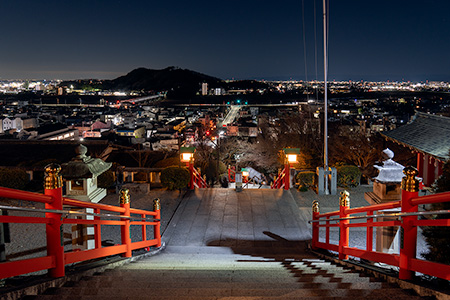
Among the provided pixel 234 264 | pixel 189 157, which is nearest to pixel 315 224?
pixel 234 264

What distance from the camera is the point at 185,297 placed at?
130 inches

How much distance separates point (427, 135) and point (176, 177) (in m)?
8.67

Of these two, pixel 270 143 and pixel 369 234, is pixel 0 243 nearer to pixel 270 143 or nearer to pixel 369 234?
pixel 369 234

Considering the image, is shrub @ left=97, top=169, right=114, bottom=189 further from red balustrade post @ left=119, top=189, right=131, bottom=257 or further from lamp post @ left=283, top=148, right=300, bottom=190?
red balustrade post @ left=119, top=189, right=131, bottom=257

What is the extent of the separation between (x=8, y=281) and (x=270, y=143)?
30145 millimetres

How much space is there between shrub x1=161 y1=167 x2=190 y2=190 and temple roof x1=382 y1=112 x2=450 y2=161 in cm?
764

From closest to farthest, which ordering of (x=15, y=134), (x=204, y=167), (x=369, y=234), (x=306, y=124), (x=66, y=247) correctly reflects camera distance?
(x=369, y=234), (x=66, y=247), (x=204, y=167), (x=306, y=124), (x=15, y=134)

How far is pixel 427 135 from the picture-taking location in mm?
12055

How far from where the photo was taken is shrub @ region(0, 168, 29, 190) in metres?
10.9

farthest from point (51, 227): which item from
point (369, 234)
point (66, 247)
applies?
point (369, 234)

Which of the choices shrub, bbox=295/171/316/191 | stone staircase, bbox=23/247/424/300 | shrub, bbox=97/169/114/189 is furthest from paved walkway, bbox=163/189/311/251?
stone staircase, bbox=23/247/424/300

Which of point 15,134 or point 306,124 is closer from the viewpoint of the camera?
point 306,124

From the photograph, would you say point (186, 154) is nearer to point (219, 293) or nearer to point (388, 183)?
point (388, 183)

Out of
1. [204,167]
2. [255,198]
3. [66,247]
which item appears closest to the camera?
[66,247]
